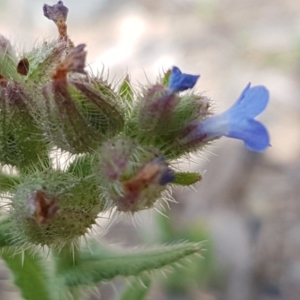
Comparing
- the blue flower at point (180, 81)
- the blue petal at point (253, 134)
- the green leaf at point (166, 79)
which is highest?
the green leaf at point (166, 79)

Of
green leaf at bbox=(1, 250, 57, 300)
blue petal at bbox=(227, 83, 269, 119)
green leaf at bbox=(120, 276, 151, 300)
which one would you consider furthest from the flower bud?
green leaf at bbox=(120, 276, 151, 300)

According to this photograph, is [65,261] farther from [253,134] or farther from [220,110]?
[220,110]

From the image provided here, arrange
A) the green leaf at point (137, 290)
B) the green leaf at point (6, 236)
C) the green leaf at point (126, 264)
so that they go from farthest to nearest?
the green leaf at point (137, 290), the green leaf at point (126, 264), the green leaf at point (6, 236)

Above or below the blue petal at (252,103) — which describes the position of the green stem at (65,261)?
below

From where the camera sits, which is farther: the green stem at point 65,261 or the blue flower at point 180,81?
the green stem at point 65,261

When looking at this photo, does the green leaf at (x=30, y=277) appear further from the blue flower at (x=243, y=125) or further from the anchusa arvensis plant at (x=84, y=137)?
the blue flower at (x=243, y=125)

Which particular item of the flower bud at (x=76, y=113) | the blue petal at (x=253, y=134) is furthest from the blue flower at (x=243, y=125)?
the flower bud at (x=76, y=113)

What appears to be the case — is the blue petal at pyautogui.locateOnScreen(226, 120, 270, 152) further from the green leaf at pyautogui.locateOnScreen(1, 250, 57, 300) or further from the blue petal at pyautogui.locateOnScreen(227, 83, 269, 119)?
the green leaf at pyautogui.locateOnScreen(1, 250, 57, 300)
